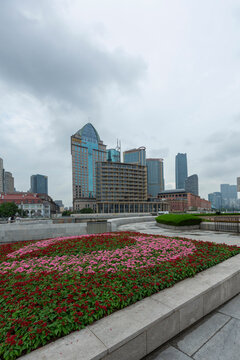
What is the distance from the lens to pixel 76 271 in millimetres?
5023

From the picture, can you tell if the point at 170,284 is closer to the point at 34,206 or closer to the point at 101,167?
the point at 101,167

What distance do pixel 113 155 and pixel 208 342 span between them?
195 meters

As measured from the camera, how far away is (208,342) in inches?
126

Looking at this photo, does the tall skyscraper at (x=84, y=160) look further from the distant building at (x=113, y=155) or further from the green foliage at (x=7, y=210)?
the green foliage at (x=7, y=210)

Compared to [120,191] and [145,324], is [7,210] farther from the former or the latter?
[145,324]

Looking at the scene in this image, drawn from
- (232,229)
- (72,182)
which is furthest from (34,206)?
(232,229)

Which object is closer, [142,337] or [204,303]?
[142,337]

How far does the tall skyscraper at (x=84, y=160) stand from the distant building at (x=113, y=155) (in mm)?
13473

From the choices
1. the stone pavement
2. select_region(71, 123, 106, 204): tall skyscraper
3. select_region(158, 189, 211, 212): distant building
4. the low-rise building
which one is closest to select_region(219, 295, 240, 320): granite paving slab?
the stone pavement

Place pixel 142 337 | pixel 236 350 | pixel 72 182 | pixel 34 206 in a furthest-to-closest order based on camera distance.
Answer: pixel 72 182 → pixel 34 206 → pixel 236 350 → pixel 142 337

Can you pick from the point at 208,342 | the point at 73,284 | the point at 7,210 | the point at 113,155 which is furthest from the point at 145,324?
the point at 113,155

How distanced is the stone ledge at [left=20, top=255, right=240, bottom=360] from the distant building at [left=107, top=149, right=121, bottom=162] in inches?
7574

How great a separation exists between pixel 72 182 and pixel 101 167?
49.8 m

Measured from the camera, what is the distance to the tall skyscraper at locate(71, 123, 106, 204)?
164 meters
